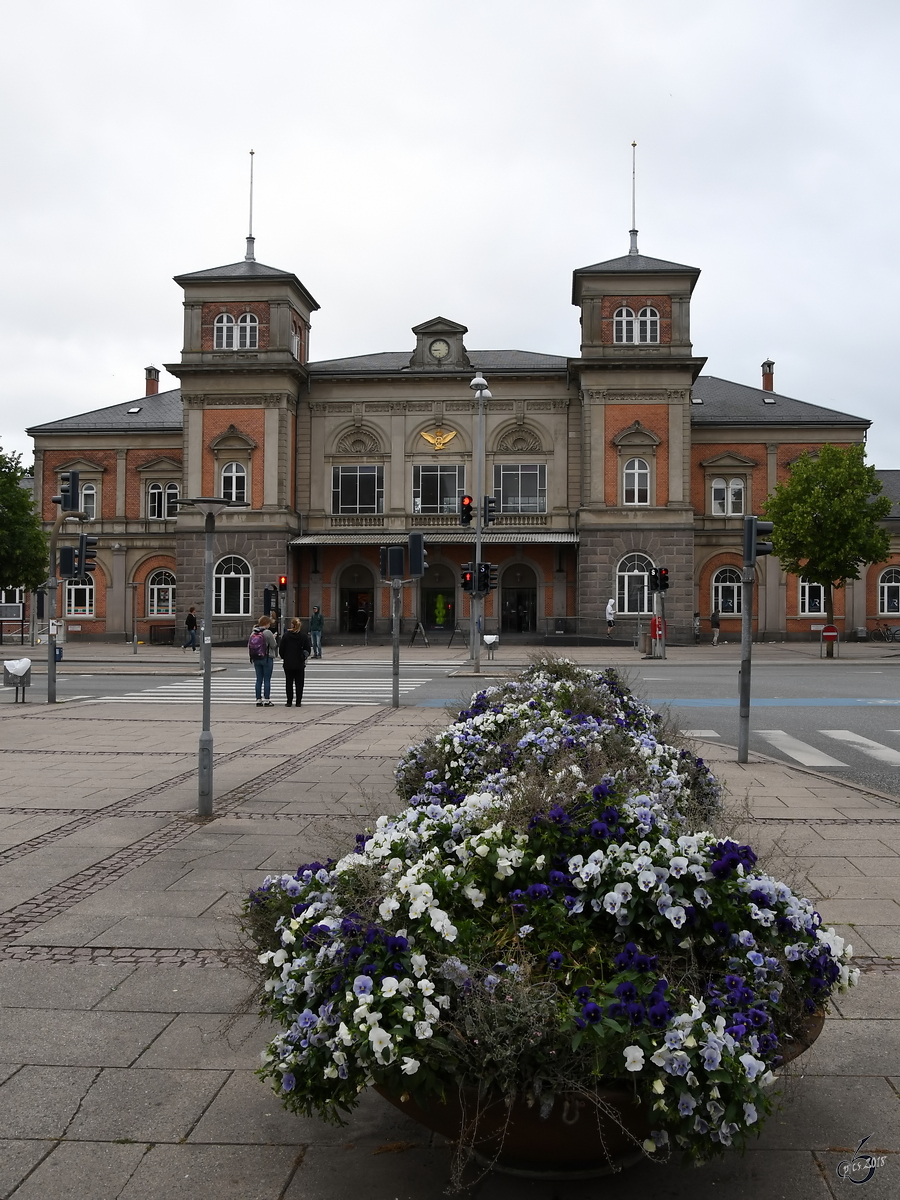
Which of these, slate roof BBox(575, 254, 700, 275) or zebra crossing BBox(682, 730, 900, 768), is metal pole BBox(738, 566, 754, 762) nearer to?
zebra crossing BBox(682, 730, 900, 768)

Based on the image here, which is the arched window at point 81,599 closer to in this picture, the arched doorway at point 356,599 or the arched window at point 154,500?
the arched window at point 154,500

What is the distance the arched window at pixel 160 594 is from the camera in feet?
174

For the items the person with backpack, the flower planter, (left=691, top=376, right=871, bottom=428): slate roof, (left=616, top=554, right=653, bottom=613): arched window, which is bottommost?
the flower planter

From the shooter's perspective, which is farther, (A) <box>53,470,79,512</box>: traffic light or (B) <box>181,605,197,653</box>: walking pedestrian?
(B) <box>181,605,197,653</box>: walking pedestrian

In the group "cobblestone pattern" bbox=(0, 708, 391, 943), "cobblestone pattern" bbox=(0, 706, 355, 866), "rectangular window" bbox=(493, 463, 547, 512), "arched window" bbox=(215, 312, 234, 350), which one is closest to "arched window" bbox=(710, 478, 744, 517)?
"rectangular window" bbox=(493, 463, 547, 512)

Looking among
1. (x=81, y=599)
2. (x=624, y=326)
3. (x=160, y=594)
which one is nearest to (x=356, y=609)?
(x=160, y=594)

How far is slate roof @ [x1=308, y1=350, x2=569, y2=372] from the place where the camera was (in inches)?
1922

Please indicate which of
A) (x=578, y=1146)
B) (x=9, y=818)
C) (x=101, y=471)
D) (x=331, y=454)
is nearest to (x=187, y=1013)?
(x=578, y=1146)

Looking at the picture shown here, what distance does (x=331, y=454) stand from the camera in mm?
49406

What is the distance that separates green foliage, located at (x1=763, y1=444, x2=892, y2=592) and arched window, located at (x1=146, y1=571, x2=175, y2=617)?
95.5 feet

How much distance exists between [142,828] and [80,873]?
Answer: 1453 mm

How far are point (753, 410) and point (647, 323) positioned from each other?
8577 millimetres

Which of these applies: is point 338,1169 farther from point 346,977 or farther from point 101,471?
point 101,471

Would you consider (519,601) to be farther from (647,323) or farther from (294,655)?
(294,655)
